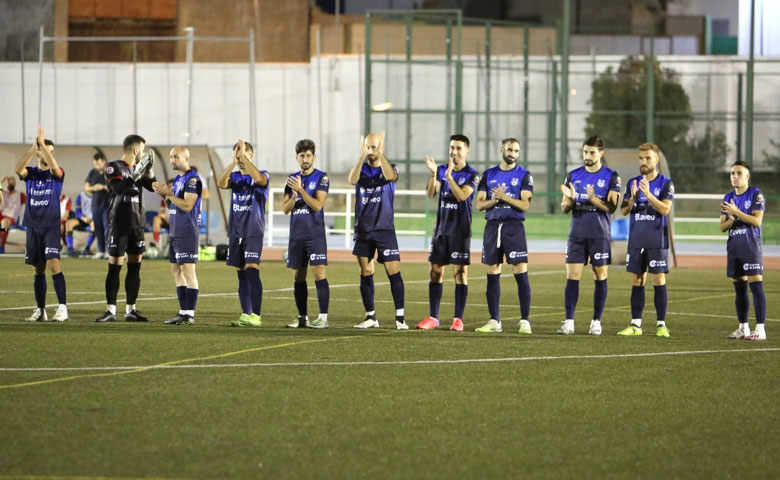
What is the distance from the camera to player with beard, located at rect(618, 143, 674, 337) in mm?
11938

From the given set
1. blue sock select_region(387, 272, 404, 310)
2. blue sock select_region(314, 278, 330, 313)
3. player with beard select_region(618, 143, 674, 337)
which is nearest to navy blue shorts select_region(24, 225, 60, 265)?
blue sock select_region(314, 278, 330, 313)

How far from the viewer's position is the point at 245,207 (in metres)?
12.4

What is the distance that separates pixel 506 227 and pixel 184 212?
3433 millimetres

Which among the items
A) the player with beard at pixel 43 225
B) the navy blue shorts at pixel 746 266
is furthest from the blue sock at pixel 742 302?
the player with beard at pixel 43 225

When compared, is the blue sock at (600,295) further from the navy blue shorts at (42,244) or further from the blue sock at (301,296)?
the navy blue shorts at (42,244)

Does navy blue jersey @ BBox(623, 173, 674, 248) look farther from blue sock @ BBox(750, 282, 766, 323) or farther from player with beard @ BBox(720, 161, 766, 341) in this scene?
blue sock @ BBox(750, 282, 766, 323)

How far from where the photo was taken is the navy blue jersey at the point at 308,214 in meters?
12.3

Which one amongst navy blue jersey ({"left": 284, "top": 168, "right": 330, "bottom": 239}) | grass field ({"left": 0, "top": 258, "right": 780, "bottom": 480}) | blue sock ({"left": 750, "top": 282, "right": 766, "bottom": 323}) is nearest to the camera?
grass field ({"left": 0, "top": 258, "right": 780, "bottom": 480})

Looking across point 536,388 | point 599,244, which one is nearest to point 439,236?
point 599,244

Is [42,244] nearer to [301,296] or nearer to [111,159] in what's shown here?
[301,296]

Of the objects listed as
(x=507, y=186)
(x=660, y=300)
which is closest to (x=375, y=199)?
(x=507, y=186)

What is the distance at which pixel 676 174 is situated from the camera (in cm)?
3859

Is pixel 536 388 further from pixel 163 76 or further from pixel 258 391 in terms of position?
pixel 163 76

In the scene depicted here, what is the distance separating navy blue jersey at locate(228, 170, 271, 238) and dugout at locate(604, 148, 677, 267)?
12152mm
